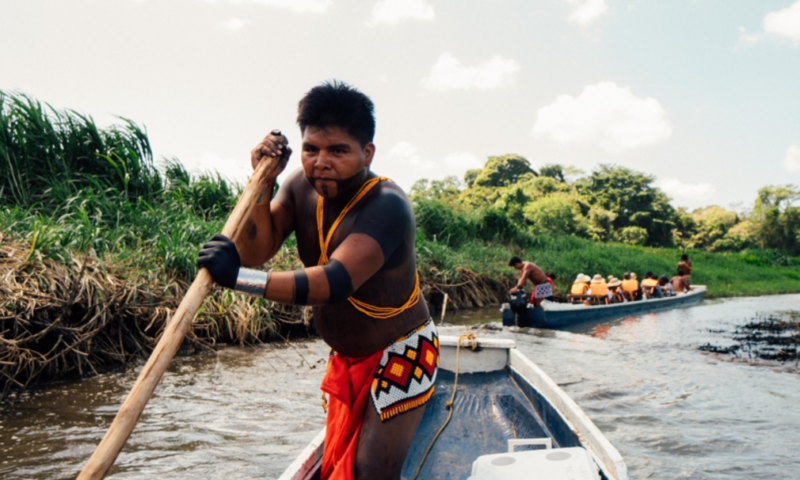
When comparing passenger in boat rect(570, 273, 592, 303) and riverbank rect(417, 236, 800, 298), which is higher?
riverbank rect(417, 236, 800, 298)

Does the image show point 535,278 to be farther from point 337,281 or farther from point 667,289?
point 337,281

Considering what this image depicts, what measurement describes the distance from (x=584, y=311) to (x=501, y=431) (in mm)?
9185

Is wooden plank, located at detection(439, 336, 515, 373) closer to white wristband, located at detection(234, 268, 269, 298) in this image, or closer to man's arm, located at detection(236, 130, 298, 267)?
man's arm, located at detection(236, 130, 298, 267)

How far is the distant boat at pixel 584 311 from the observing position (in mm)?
11711

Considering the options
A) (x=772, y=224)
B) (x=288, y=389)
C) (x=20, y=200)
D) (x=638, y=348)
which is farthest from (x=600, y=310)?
(x=772, y=224)

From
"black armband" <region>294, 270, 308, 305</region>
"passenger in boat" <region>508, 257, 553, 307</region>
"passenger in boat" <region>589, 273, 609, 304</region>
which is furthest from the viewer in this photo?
"passenger in boat" <region>589, 273, 609, 304</region>

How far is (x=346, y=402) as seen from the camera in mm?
2184

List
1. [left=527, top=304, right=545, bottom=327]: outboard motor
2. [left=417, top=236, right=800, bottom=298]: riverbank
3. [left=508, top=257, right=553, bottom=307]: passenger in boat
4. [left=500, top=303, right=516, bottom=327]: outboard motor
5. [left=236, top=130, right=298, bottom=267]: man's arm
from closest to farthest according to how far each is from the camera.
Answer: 1. [left=236, top=130, right=298, bottom=267]: man's arm
2. [left=500, top=303, right=516, bottom=327]: outboard motor
3. [left=527, top=304, right=545, bottom=327]: outboard motor
4. [left=508, top=257, right=553, bottom=307]: passenger in boat
5. [left=417, top=236, right=800, bottom=298]: riverbank

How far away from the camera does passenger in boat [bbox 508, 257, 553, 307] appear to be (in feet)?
38.5

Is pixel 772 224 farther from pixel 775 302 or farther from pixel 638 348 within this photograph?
pixel 638 348

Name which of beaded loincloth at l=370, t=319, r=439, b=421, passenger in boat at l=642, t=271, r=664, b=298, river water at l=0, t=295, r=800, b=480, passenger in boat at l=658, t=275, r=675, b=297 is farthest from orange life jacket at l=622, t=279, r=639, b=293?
beaded loincloth at l=370, t=319, r=439, b=421

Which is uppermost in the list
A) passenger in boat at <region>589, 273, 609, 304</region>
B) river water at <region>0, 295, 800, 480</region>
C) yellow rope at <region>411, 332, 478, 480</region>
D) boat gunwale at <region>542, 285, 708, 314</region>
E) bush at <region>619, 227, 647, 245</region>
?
bush at <region>619, 227, 647, 245</region>

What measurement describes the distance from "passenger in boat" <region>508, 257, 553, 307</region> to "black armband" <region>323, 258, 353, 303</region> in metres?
10.1

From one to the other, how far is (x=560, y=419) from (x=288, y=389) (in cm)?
360
